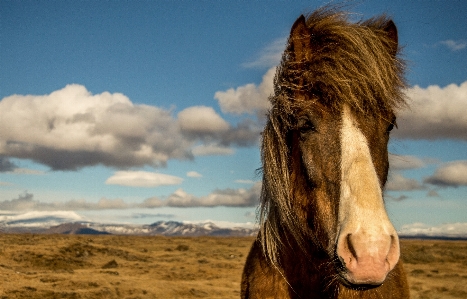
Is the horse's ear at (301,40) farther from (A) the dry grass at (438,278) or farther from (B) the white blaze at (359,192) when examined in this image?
(A) the dry grass at (438,278)

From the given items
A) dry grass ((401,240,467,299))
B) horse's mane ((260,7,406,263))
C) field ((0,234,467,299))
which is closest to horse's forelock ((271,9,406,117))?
horse's mane ((260,7,406,263))

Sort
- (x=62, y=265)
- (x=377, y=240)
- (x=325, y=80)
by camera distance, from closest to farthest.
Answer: (x=377, y=240) < (x=325, y=80) < (x=62, y=265)

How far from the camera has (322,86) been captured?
8.64 feet

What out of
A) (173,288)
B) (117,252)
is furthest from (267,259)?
(117,252)

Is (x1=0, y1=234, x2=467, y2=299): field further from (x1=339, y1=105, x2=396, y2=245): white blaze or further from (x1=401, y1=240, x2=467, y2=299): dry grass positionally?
(x1=339, y1=105, x2=396, y2=245): white blaze

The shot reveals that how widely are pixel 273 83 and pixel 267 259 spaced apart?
4.42ft

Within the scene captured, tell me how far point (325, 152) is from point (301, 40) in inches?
34.2

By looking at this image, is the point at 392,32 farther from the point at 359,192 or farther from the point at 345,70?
the point at 359,192

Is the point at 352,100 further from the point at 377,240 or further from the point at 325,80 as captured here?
the point at 377,240

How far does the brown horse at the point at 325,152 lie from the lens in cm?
227

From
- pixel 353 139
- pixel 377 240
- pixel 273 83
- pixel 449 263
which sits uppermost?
pixel 273 83

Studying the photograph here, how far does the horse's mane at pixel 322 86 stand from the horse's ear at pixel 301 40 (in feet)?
0.10

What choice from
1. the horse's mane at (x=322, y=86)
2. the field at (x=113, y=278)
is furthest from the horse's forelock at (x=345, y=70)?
the field at (x=113, y=278)

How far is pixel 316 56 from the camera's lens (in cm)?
279
